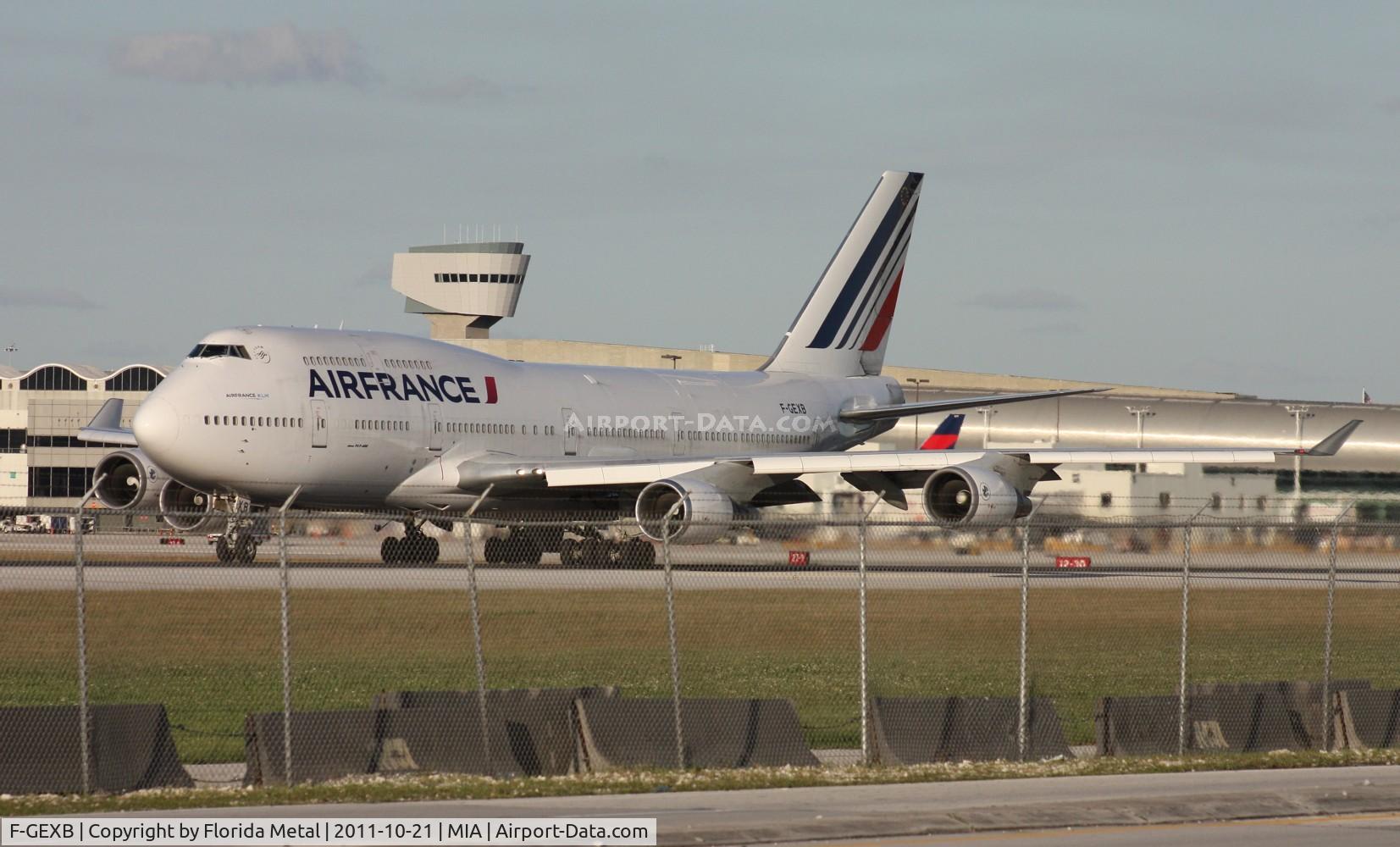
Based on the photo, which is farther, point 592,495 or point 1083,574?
point 592,495

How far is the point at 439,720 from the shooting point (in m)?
14.1

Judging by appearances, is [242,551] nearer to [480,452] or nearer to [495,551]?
[495,551]

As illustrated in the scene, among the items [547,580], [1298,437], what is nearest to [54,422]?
[1298,437]

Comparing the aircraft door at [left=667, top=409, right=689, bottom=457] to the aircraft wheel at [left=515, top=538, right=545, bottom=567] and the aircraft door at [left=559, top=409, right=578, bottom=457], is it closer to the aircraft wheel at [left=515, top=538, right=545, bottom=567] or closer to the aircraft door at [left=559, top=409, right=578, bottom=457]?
the aircraft door at [left=559, top=409, right=578, bottom=457]

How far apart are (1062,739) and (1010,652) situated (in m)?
8.57

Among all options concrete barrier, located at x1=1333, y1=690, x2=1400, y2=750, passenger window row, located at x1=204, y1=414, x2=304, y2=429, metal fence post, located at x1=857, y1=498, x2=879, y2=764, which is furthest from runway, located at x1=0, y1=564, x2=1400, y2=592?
concrete barrier, located at x1=1333, y1=690, x2=1400, y2=750

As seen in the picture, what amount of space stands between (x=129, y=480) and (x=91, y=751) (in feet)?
91.7

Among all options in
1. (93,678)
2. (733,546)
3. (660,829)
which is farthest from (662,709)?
(733,546)

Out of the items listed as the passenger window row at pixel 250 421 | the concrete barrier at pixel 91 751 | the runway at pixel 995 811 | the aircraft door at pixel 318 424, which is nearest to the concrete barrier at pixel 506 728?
the runway at pixel 995 811

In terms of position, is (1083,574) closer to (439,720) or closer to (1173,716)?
(1173,716)

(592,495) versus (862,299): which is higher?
(862,299)

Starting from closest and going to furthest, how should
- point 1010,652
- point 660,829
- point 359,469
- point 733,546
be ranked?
1. point 660,829
2. point 1010,652
3. point 359,469
4. point 733,546

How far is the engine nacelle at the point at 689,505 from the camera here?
36375 millimetres

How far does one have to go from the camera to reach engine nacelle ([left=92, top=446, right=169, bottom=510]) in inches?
1533
